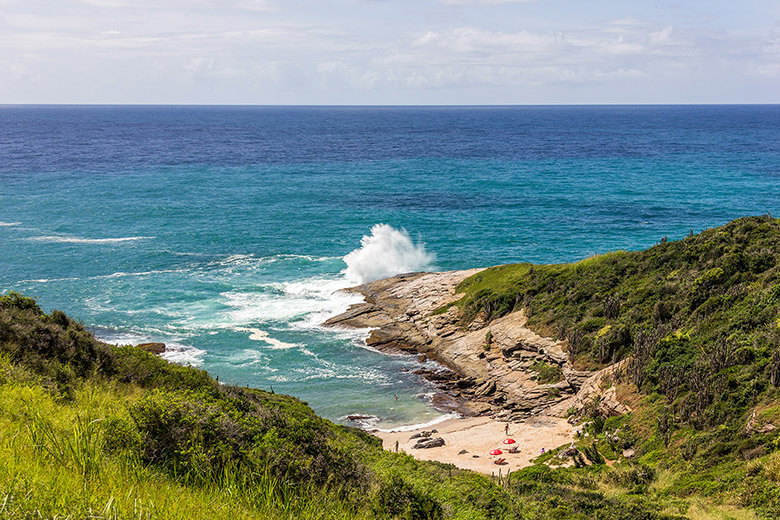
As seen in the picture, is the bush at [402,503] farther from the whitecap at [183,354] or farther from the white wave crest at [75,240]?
the white wave crest at [75,240]

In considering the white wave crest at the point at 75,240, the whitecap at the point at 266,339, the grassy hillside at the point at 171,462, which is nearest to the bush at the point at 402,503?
the grassy hillside at the point at 171,462

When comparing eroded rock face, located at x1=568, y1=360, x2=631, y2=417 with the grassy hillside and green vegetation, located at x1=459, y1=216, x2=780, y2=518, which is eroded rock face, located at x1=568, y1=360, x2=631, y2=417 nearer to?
green vegetation, located at x1=459, y1=216, x2=780, y2=518

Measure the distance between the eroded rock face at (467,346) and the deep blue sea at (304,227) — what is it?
181 cm

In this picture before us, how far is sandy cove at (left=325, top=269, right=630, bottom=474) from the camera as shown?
2458cm

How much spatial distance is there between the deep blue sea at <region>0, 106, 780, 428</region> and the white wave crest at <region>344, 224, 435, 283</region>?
188 mm

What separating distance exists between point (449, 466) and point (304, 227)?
51393mm

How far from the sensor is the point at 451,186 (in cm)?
9131

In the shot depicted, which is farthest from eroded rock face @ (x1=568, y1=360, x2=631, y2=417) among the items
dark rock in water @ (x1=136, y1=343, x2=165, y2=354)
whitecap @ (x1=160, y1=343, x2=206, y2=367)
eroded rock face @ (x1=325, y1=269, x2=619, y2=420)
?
dark rock in water @ (x1=136, y1=343, x2=165, y2=354)

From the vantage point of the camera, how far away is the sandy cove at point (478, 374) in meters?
24.6

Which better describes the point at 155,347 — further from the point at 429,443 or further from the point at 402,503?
the point at 402,503

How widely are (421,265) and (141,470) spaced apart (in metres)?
46.4

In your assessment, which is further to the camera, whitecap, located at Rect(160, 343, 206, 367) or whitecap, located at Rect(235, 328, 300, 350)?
whitecap, located at Rect(235, 328, 300, 350)

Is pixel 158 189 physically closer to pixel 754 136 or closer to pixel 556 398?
pixel 556 398

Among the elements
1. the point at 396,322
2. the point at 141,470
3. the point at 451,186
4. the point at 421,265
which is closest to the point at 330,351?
the point at 396,322
